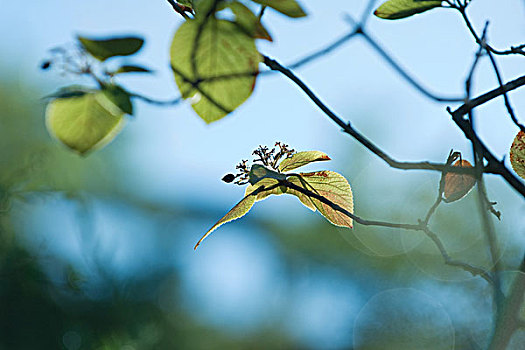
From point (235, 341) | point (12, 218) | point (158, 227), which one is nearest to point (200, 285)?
point (158, 227)

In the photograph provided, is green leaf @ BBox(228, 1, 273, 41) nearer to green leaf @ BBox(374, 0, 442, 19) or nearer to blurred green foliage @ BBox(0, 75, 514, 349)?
green leaf @ BBox(374, 0, 442, 19)

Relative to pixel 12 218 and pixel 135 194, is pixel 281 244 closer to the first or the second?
pixel 135 194

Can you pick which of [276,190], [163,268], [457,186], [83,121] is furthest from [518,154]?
[163,268]

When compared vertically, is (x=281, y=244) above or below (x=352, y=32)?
below

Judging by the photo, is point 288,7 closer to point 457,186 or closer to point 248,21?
point 248,21

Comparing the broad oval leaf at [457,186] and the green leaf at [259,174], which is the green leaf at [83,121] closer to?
the green leaf at [259,174]

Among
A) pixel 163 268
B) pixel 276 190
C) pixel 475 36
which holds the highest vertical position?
pixel 475 36
